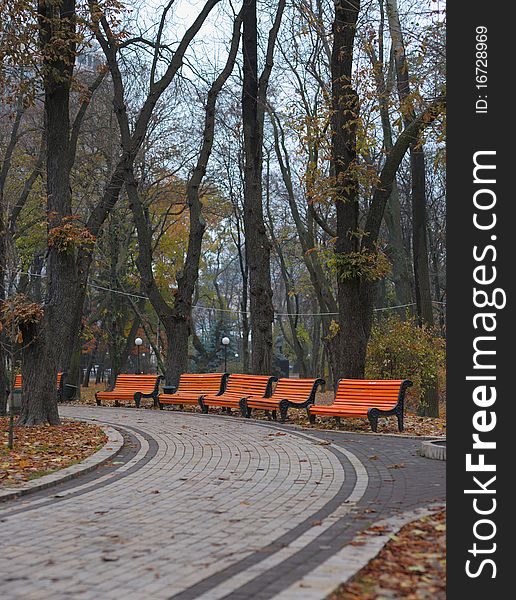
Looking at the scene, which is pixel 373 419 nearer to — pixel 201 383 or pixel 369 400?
pixel 369 400

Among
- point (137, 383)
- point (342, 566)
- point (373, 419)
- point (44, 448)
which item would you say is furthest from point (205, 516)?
point (137, 383)

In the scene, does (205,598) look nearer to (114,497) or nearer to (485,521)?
(485,521)

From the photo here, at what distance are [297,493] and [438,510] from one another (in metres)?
1.70

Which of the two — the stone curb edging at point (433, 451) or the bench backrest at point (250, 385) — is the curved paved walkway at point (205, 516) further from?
the bench backrest at point (250, 385)

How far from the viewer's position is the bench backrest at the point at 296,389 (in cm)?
1708

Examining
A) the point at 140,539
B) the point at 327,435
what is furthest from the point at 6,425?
the point at 140,539

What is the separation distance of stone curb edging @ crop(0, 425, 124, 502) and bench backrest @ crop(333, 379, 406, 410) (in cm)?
447

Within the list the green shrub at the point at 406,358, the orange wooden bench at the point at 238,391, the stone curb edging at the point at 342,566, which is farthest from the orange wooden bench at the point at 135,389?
the stone curb edging at the point at 342,566

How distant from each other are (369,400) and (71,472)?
6.93 meters

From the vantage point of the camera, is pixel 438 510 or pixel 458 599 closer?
pixel 458 599

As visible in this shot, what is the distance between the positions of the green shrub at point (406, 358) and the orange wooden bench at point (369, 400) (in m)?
5.36

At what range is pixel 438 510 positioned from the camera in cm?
768

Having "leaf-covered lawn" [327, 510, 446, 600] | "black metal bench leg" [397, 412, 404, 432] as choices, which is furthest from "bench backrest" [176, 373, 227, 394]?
"leaf-covered lawn" [327, 510, 446, 600]

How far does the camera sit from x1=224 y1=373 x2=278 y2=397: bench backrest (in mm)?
18688
